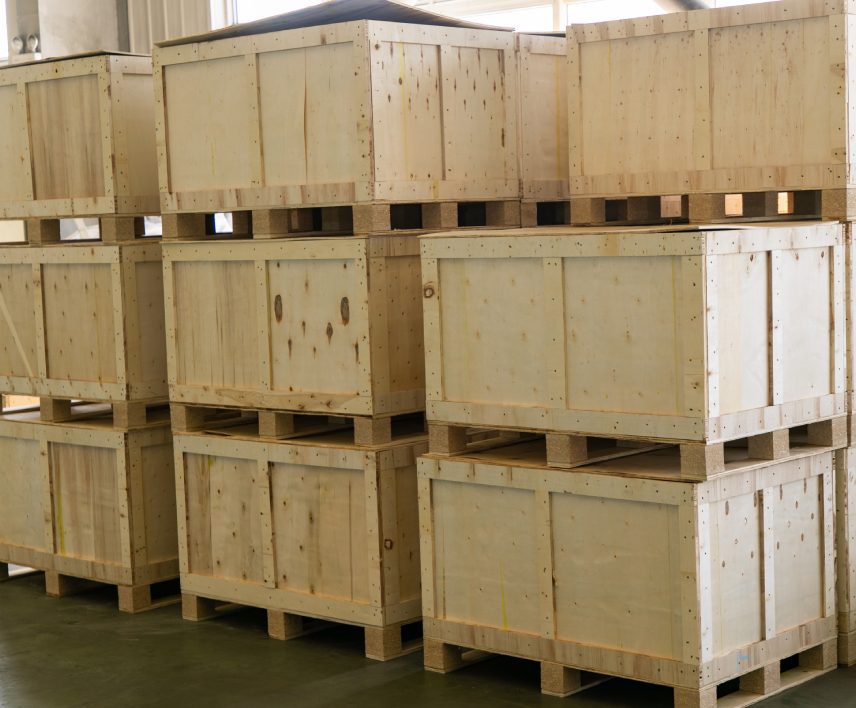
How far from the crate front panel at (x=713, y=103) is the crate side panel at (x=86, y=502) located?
309 cm

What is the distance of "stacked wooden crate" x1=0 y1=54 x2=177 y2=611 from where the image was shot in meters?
6.96

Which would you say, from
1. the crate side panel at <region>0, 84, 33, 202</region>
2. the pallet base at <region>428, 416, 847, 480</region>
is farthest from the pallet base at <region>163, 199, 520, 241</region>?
the crate side panel at <region>0, 84, 33, 202</region>

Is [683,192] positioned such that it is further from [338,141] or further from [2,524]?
[2,524]

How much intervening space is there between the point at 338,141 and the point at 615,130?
1.27 meters

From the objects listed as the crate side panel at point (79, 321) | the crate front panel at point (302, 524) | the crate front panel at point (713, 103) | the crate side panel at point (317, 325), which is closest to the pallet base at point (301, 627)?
the crate front panel at point (302, 524)

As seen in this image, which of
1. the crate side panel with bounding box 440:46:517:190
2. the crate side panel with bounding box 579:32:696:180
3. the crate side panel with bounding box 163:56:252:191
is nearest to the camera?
the crate side panel with bounding box 579:32:696:180

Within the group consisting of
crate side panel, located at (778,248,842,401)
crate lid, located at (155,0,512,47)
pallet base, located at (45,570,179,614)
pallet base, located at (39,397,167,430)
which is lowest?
pallet base, located at (45,570,179,614)

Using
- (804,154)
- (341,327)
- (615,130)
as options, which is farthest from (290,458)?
(804,154)

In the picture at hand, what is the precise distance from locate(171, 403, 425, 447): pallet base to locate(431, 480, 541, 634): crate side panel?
18.1 inches

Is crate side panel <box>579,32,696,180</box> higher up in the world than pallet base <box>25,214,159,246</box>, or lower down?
higher up

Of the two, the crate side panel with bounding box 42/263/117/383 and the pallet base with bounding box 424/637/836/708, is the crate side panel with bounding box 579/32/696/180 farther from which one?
the crate side panel with bounding box 42/263/117/383

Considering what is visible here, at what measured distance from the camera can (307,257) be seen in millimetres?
5980

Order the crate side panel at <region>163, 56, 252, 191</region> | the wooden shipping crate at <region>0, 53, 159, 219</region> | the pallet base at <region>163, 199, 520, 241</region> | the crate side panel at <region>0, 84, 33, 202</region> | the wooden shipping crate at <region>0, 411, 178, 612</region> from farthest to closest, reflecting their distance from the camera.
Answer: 1. the crate side panel at <region>0, 84, 33, 202</region>
2. the wooden shipping crate at <region>0, 411, 178, 612</region>
3. the wooden shipping crate at <region>0, 53, 159, 219</region>
4. the crate side panel at <region>163, 56, 252, 191</region>
5. the pallet base at <region>163, 199, 520, 241</region>

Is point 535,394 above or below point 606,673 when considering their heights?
above
